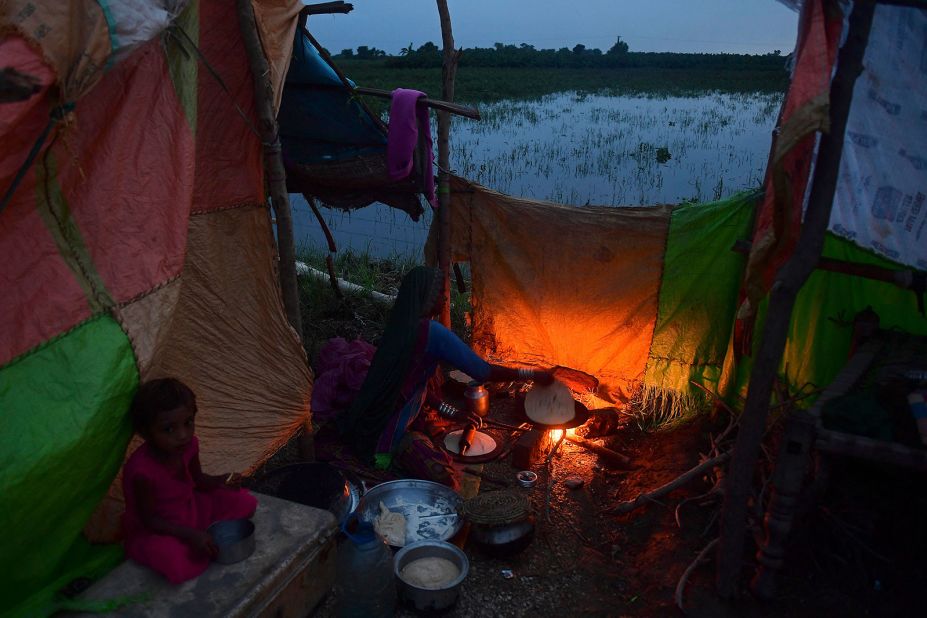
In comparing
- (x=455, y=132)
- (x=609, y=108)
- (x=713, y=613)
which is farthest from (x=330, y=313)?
(x=609, y=108)

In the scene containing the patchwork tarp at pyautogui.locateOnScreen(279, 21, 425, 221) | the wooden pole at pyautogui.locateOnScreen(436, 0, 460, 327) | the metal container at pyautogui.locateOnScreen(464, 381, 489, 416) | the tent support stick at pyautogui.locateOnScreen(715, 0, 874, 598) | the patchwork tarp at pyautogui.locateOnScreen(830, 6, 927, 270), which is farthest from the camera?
the wooden pole at pyautogui.locateOnScreen(436, 0, 460, 327)

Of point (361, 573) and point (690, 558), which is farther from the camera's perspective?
point (690, 558)

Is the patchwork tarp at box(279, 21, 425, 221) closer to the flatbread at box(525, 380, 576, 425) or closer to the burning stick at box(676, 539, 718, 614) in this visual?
the flatbread at box(525, 380, 576, 425)

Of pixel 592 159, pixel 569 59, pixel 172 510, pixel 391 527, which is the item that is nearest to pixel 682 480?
pixel 391 527

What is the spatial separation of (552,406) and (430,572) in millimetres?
1602

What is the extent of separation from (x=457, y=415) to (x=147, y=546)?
2.38 meters

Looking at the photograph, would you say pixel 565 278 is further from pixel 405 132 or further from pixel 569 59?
pixel 569 59

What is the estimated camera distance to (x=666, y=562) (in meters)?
3.08

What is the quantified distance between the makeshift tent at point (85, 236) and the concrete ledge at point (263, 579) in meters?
0.27

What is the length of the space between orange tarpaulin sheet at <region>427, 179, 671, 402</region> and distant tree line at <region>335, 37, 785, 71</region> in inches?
1205

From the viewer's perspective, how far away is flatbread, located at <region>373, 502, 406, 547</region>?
3266 millimetres

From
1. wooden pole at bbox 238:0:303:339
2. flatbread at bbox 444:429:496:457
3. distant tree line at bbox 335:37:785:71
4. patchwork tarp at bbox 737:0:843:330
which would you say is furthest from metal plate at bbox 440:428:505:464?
distant tree line at bbox 335:37:785:71

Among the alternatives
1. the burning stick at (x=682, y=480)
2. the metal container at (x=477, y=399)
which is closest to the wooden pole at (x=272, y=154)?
the metal container at (x=477, y=399)

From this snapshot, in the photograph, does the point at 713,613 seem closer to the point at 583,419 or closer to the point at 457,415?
the point at 583,419
